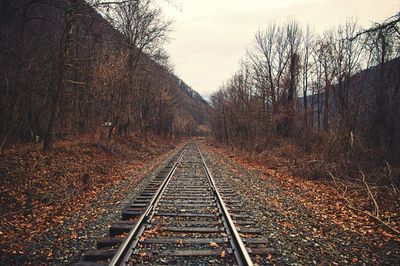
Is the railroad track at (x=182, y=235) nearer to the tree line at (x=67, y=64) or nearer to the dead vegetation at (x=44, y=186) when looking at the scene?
the dead vegetation at (x=44, y=186)

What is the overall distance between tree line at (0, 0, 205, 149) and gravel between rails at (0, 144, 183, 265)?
6.48 m

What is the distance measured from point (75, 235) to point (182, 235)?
2234mm

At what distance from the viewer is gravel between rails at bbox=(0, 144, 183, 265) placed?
4.68m

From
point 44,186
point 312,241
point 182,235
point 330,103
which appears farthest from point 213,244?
point 330,103

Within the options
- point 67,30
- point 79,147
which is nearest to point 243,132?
point 79,147

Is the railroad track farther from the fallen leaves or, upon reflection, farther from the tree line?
the tree line

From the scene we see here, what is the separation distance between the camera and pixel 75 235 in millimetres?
5648

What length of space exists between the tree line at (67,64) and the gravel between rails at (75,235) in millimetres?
6476

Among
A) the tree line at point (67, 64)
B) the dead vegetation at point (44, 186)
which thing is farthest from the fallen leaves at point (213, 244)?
the tree line at point (67, 64)

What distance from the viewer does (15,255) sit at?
4777 mm

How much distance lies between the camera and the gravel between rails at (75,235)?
15.4ft

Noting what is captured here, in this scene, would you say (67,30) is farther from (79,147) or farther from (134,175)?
(134,175)

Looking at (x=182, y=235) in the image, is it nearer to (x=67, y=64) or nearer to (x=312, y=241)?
(x=312, y=241)

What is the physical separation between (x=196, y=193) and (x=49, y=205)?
4.41 metres
